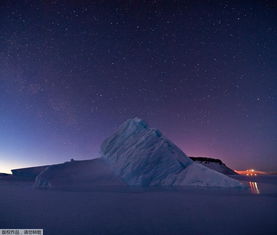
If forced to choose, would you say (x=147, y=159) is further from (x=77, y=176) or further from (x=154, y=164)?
(x=77, y=176)

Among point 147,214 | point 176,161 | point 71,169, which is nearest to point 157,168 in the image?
point 176,161

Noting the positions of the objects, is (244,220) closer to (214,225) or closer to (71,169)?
(214,225)

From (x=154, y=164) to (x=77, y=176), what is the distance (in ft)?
21.5

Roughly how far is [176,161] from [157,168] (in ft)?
5.76

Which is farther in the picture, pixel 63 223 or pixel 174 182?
pixel 174 182

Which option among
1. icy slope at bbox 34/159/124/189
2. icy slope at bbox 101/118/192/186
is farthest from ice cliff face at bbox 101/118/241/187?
icy slope at bbox 34/159/124/189

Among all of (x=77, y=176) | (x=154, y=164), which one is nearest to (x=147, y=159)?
(x=154, y=164)

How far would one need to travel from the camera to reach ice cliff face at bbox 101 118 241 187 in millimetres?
18656

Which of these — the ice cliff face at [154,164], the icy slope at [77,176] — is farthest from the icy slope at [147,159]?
the icy slope at [77,176]

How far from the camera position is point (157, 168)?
20.4 metres

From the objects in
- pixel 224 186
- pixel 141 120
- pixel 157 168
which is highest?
pixel 141 120

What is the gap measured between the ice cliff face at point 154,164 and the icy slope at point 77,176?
1056 mm

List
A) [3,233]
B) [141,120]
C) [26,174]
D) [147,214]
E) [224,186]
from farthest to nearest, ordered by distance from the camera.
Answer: [26,174], [141,120], [224,186], [147,214], [3,233]

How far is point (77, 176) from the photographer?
1952 centimetres
